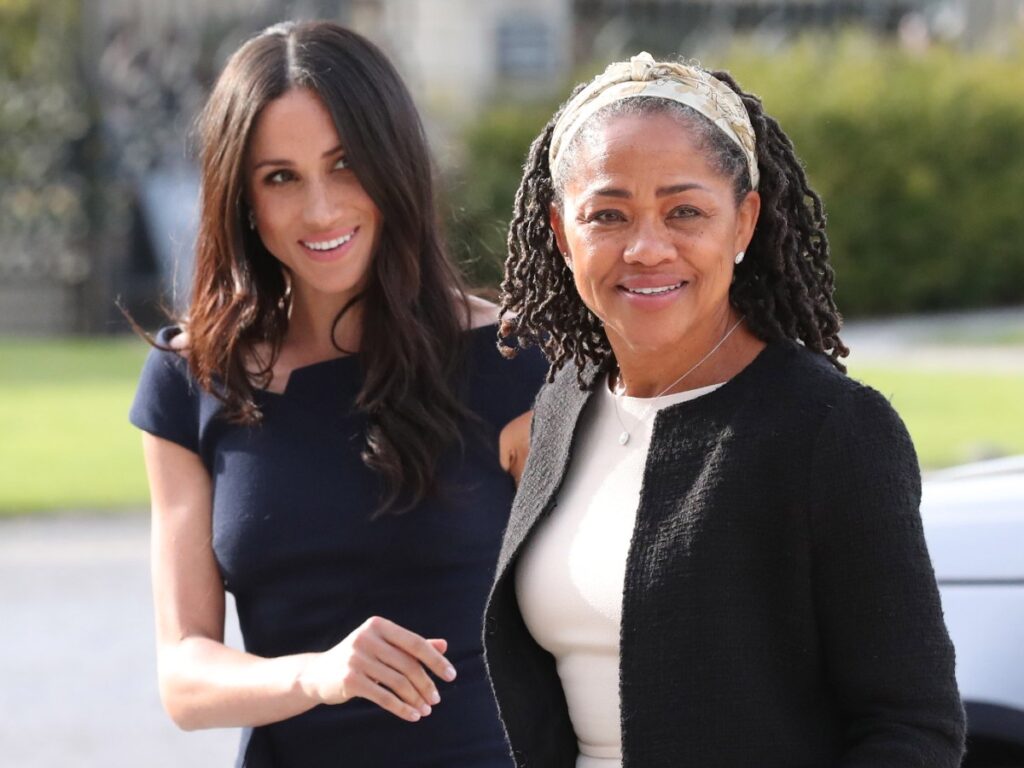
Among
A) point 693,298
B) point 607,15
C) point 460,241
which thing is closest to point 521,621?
point 693,298

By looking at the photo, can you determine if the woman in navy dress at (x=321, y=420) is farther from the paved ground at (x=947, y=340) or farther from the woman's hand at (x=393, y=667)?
the paved ground at (x=947, y=340)

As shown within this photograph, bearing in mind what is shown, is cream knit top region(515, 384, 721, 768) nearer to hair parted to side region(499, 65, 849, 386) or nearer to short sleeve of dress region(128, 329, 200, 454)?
hair parted to side region(499, 65, 849, 386)

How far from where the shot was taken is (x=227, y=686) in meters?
2.50

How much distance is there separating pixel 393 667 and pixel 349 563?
1.62ft

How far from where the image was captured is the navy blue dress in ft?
8.54

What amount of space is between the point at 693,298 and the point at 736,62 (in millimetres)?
22102

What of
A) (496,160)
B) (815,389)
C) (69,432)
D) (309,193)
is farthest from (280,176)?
(496,160)

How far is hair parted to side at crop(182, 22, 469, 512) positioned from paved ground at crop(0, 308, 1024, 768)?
3244mm

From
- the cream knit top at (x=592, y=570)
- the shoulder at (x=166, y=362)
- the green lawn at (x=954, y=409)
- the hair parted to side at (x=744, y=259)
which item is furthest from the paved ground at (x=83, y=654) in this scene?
the green lawn at (x=954, y=409)

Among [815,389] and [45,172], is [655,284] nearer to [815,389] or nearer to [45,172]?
[815,389]

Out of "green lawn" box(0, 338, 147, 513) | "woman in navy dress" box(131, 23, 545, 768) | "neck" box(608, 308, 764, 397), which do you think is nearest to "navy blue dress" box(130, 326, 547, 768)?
"woman in navy dress" box(131, 23, 545, 768)

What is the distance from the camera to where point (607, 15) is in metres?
30.0

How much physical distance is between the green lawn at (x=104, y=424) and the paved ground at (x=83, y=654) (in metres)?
0.81

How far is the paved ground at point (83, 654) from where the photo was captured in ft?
20.0
